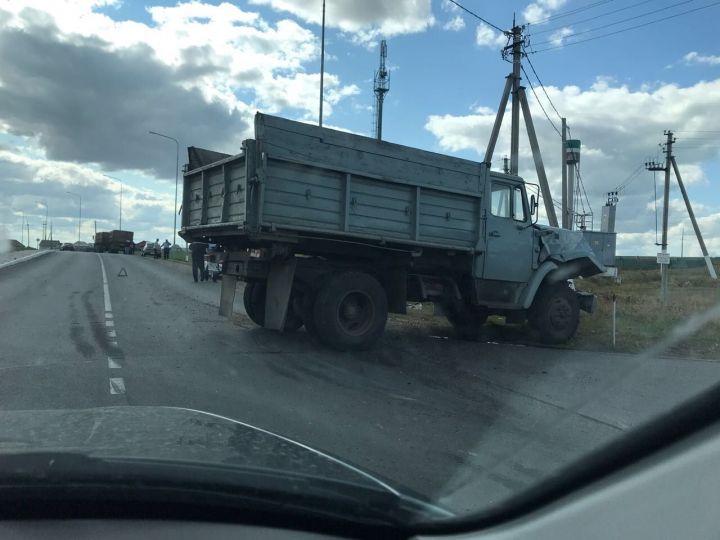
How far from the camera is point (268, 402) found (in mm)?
6254

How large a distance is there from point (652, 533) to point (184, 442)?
63.3 inches

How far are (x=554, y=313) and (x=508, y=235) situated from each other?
172 centimetres

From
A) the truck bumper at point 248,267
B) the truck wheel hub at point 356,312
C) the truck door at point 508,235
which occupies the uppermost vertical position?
the truck door at point 508,235

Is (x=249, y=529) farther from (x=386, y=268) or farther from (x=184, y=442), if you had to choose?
(x=386, y=268)

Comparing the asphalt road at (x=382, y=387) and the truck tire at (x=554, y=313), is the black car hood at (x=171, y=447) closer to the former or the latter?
the asphalt road at (x=382, y=387)

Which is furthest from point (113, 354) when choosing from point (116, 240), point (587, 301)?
point (116, 240)

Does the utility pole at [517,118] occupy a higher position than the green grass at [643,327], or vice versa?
the utility pole at [517,118]

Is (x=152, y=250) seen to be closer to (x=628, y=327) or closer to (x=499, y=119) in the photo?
(x=499, y=119)

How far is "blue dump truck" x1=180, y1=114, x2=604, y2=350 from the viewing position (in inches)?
343

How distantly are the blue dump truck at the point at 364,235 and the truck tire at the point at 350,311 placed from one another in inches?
0.7

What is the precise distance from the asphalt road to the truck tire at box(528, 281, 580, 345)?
619 millimetres

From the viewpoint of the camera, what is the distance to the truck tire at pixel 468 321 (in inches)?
455

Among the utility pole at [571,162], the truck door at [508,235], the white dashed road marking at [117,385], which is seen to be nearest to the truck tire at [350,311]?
the truck door at [508,235]

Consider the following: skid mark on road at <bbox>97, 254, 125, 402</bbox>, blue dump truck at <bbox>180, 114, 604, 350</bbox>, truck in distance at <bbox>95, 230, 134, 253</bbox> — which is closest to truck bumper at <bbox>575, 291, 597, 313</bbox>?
blue dump truck at <bbox>180, 114, 604, 350</bbox>
